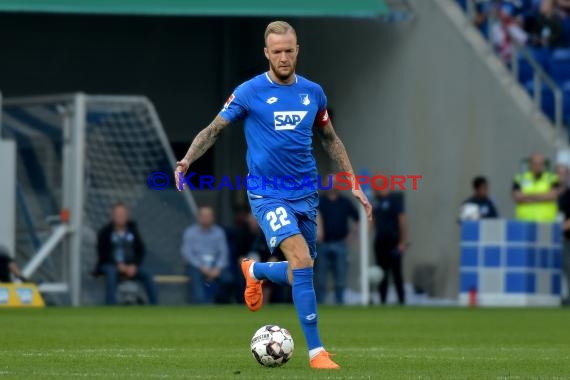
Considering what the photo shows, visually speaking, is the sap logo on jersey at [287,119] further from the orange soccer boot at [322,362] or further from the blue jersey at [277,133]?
the orange soccer boot at [322,362]

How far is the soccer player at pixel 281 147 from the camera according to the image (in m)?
9.83

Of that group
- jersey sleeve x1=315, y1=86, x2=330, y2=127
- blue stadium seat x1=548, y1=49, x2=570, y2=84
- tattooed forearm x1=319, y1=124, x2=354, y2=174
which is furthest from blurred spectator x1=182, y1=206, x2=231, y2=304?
jersey sleeve x1=315, y1=86, x2=330, y2=127

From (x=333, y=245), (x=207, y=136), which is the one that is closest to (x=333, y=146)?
(x=207, y=136)

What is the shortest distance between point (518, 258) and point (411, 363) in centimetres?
1234

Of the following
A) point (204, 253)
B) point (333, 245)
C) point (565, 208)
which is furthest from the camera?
point (333, 245)

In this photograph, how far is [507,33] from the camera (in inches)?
1023

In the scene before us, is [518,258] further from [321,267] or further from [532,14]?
[532,14]

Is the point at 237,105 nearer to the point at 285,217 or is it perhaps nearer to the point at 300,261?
the point at 285,217

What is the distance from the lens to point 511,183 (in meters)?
25.0

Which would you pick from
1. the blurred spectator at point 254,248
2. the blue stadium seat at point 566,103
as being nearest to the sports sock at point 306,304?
the blurred spectator at point 254,248

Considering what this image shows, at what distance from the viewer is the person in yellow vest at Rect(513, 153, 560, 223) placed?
2202 centimetres

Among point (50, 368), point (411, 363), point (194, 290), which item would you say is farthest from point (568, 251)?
point (50, 368)

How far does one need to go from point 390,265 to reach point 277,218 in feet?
46.8

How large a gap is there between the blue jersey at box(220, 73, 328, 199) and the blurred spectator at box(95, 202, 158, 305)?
41.9 ft
